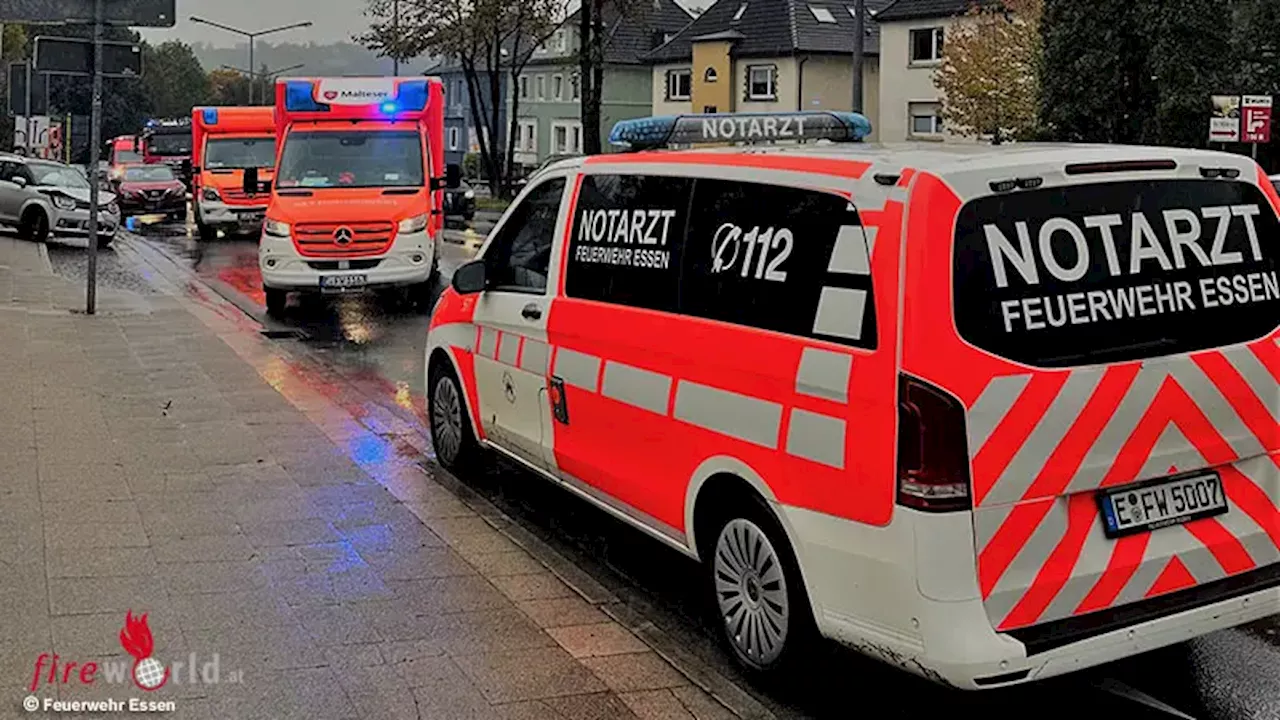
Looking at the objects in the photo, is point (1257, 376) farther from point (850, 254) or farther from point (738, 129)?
point (738, 129)

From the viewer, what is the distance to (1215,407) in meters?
4.48

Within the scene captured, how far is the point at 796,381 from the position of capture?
4469 mm

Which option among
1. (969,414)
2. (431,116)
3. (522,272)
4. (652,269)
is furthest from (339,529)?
(431,116)

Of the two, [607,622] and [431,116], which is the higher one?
[431,116]

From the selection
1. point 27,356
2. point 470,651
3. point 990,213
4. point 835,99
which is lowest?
point 470,651

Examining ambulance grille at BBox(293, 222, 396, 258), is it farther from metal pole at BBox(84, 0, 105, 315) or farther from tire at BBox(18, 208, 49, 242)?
tire at BBox(18, 208, 49, 242)

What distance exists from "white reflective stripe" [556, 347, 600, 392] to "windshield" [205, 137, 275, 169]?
24655 mm

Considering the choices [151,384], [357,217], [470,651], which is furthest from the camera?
[357,217]

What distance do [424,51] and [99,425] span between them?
149ft

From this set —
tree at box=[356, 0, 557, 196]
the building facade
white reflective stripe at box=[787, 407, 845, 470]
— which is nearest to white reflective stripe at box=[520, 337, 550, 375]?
white reflective stripe at box=[787, 407, 845, 470]

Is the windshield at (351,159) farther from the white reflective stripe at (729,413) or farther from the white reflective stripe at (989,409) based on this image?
the white reflective stripe at (989,409)

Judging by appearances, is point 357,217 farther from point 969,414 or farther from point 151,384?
point 969,414

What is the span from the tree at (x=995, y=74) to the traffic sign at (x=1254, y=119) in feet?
50.2

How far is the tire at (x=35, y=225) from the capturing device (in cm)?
2617
